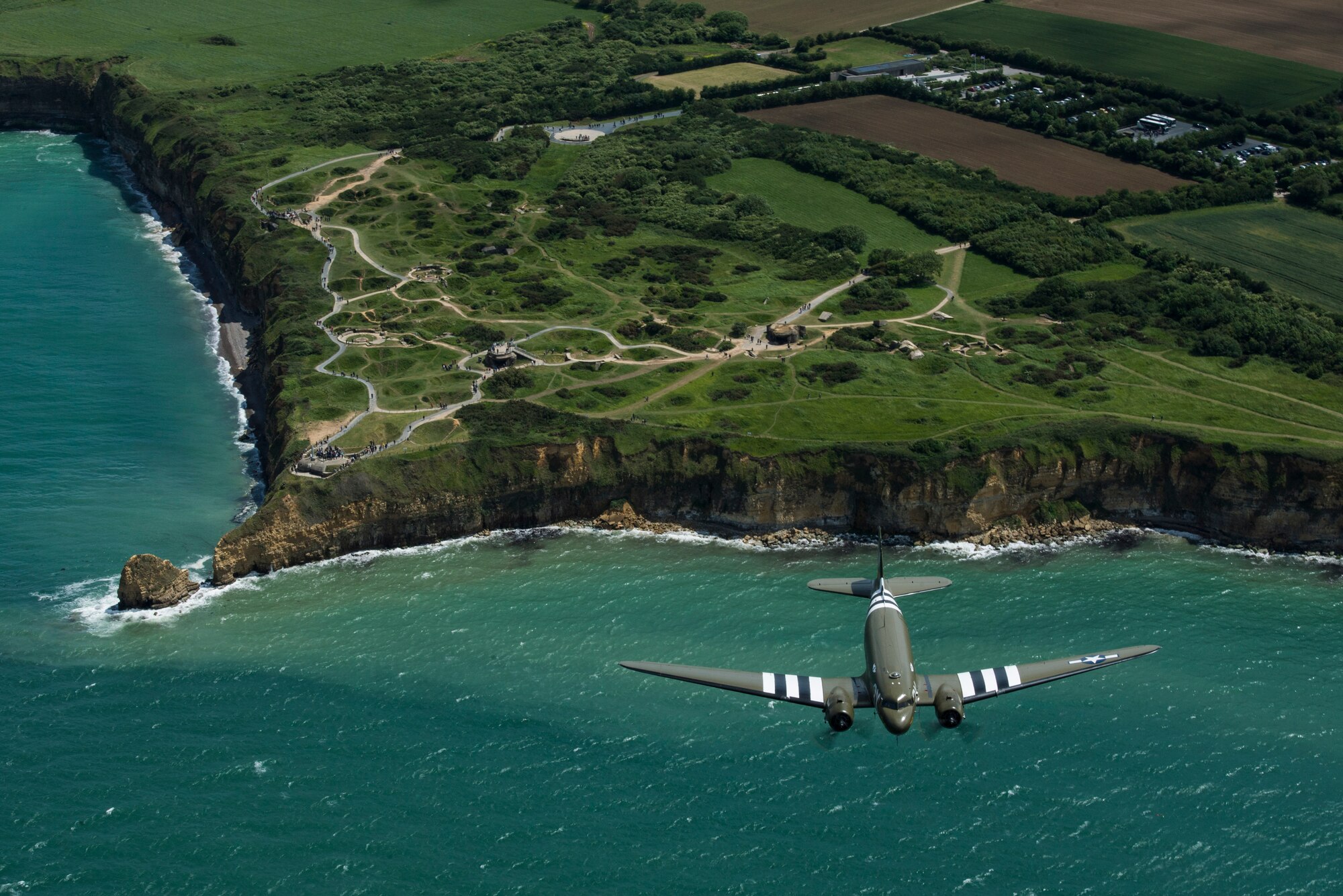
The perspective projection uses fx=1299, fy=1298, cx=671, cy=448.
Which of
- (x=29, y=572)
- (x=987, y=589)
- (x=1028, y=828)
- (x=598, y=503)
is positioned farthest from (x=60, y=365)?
(x=1028, y=828)

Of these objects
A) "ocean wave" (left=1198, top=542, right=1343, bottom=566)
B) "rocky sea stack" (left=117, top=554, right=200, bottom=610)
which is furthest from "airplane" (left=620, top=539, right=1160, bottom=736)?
"rocky sea stack" (left=117, top=554, right=200, bottom=610)

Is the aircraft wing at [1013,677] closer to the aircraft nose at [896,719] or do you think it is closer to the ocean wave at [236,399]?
the aircraft nose at [896,719]

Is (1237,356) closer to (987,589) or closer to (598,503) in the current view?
(987,589)

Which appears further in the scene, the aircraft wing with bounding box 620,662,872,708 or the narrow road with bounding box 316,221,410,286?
the narrow road with bounding box 316,221,410,286

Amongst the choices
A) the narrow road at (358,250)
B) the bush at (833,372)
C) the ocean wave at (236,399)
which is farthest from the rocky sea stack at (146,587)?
the bush at (833,372)

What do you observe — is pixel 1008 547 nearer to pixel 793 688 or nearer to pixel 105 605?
pixel 793 688

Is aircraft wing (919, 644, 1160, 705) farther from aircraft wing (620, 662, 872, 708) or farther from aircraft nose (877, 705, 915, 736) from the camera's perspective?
aircraft wing (620, 662, 872, 708)

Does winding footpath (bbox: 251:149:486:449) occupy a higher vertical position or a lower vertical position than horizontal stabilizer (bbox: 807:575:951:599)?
higher
